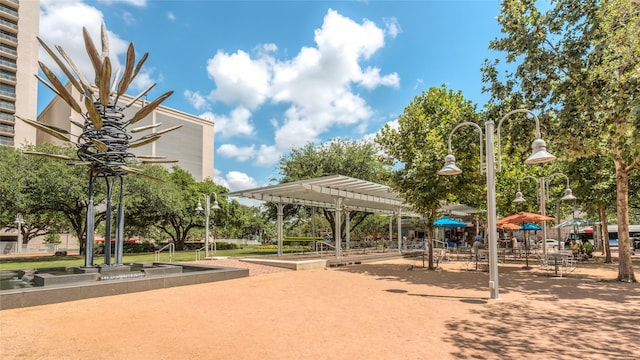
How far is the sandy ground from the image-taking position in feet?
16.8

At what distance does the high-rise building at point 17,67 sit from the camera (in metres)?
55.3

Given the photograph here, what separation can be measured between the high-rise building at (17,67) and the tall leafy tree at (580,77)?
64.1 meters

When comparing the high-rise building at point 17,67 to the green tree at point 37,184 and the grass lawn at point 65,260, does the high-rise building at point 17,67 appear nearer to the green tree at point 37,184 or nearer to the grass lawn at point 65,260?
the grass lawn at point 65,260

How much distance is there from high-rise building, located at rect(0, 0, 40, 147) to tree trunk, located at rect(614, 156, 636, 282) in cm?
6748

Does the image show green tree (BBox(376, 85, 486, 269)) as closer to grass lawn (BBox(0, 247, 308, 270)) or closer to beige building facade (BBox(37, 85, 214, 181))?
grass lawn (BBox(0, 247, 308, 270))

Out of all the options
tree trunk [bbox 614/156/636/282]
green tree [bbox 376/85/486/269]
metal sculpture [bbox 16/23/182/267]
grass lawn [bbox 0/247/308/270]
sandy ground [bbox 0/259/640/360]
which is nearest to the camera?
sandy ground [bbox 0/259/640/360]

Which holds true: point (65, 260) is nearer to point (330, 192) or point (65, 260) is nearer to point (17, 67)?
point (330, 192)

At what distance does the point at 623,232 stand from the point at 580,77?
5.34 metres

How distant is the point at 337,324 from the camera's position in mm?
6598

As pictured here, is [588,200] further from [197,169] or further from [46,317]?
[197,169]

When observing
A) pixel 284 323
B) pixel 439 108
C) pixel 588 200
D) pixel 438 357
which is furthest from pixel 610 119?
pixel 284 323

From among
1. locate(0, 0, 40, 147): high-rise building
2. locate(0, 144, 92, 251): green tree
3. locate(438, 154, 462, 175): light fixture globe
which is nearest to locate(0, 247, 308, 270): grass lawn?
locate(0, 144, 92, 251): green tree

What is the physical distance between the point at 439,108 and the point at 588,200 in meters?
9.98

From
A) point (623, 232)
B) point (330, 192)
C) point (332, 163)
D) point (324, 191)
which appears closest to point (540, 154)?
point (623, 232)
